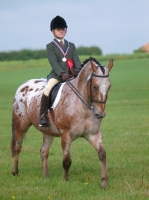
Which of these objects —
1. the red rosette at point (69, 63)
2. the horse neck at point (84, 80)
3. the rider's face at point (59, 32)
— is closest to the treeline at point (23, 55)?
the rider's face at point (59, 32)

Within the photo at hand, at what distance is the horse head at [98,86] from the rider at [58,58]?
1000 millimetres

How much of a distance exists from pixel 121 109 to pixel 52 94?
1419 centimetres

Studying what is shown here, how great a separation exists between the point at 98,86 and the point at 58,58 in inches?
62.9

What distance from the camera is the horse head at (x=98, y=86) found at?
31.5 ft

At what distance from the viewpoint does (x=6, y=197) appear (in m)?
9.31

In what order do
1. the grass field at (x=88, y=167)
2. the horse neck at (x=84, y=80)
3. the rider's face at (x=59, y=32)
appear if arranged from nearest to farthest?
A: the grass field at (x=88, y=167)
the horse neck at (x=84, y=80)
the rider's face at (x=59, y=32)

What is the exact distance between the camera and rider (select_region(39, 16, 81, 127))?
429 inches

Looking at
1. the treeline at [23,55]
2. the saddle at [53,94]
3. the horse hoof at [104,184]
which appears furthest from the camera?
the treeline at [23,55]

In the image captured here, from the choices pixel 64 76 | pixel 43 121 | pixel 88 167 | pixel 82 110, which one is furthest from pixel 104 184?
pixel 88 167

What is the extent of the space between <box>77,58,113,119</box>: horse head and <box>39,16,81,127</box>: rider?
1.00m

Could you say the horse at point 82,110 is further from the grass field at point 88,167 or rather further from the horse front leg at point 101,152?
the grass field at point 88,167

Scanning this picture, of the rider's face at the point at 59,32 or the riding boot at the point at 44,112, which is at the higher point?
the rider's face at the point at 59,32

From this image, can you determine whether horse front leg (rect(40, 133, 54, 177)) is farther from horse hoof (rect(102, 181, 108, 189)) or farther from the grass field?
horse hoof (rect(102, 181, 108, 189))

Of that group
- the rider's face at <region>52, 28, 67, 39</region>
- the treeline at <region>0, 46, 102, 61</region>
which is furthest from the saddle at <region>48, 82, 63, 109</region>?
the treeline at <region>0, 46, 102, 61</region>
